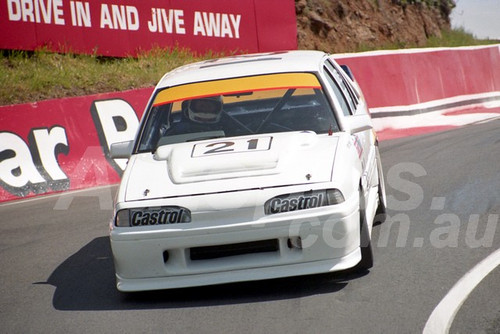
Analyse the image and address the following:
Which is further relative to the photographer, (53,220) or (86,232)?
(53,220)

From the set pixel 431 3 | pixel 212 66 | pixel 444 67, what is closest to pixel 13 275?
pixel 212 66

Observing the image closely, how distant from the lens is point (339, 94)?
25.7 ft

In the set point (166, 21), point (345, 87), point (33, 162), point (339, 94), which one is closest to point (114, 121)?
point (33, 162)

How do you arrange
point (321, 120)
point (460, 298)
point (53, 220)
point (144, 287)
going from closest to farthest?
point (460, 298) → point (144, 287) → point (321, 120) → point (53, 220)

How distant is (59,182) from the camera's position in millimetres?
12062

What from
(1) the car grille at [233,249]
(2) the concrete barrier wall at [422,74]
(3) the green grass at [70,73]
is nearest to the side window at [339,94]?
(1) the car grille at [233,249]

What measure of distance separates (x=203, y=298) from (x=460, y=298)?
167 centimetres

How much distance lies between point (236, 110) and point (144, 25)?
9.64m

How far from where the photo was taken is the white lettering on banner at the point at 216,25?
Result: 57.8ft

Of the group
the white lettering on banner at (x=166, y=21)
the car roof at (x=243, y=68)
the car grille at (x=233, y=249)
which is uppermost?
the white lettering on banner at (x=166, y=21)

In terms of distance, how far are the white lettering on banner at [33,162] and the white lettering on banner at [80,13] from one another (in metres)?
4.03

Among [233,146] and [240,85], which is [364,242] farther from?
[240,85]

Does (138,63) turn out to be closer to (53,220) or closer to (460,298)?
(53,220)

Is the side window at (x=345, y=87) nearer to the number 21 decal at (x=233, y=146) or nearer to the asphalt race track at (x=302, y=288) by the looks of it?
the asphalt race track at (x=302, y=288)
